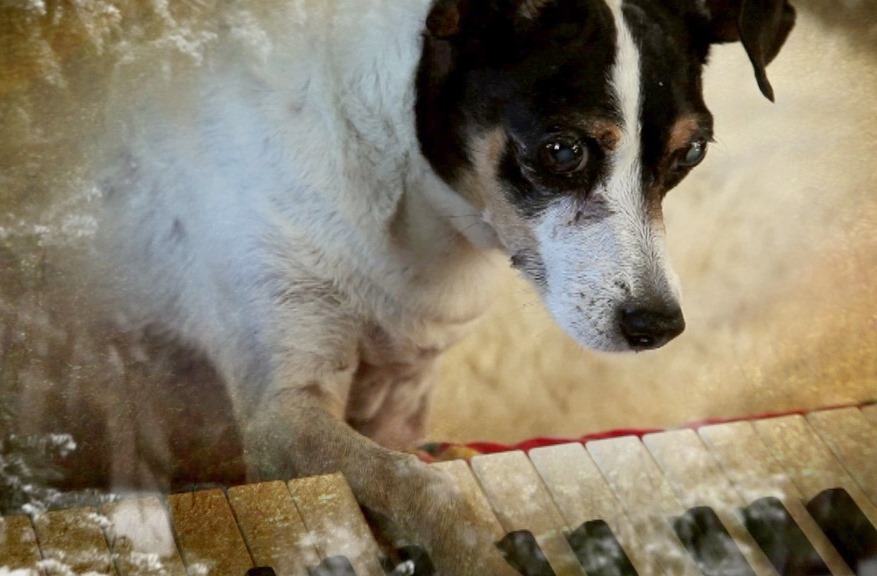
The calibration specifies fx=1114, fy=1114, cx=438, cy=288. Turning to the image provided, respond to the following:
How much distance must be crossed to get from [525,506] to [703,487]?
0.14 m

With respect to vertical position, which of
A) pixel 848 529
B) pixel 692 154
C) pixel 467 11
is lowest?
pixel 848 529

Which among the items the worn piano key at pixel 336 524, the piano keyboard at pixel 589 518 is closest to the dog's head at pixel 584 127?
the piano keyboard at pixel 589 518

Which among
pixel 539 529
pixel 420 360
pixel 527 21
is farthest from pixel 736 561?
pixel 527 21

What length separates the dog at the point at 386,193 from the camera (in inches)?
31.2

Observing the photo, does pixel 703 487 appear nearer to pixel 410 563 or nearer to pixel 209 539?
pixel 410 563

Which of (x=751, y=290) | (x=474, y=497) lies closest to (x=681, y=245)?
(x=751, y=290)

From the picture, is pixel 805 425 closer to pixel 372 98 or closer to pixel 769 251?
pixel 769 251

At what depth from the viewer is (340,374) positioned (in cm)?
86

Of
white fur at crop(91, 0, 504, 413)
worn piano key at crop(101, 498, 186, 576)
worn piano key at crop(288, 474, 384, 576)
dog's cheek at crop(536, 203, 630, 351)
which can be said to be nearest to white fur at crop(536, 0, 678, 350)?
dog's cheek at crop(536, 203, 630, 351)

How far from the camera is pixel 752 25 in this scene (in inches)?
33.4

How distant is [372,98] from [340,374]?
0.71ft

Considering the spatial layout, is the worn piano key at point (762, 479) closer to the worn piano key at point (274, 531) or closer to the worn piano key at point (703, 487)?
the worn piano key at point (703, 487)

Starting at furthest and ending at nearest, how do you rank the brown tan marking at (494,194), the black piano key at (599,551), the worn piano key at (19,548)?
the brown tan marking at (494,194)
the black piano key at (599,551)
the worn piano key at (19,548)

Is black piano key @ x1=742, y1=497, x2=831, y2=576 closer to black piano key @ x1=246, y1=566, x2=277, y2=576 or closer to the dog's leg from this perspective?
the dog's leg
